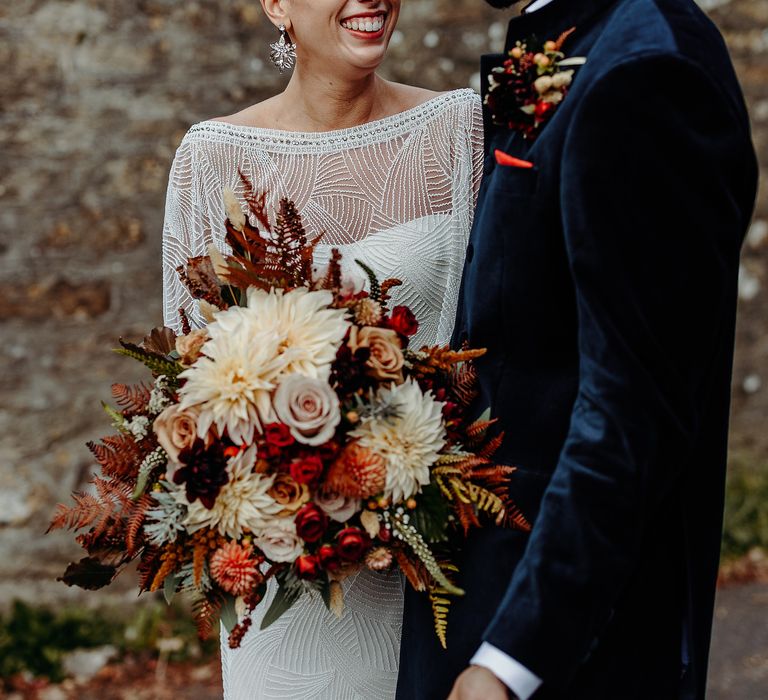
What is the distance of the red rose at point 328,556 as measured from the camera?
5.16ft

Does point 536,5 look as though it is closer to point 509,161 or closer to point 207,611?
point 509,161

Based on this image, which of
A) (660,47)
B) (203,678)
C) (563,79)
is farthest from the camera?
(203,678)

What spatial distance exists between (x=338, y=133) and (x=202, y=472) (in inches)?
44.0

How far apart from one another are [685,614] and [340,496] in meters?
0.56

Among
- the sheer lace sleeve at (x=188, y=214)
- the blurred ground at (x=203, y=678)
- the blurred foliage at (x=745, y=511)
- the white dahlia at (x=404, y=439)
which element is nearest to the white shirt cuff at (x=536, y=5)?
the white dahlia at (x=404, y=439)

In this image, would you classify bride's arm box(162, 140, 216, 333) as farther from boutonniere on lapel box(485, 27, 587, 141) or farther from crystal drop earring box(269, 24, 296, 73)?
boutonniere on lapel box(485, 27, 587, 141)

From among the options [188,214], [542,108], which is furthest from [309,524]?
[188,214]

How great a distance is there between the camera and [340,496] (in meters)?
1.57

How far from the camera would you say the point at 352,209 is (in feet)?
7.64

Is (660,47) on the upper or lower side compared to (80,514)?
upper

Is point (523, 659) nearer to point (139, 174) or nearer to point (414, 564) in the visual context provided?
point (414, 564)

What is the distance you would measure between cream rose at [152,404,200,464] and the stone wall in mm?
2599

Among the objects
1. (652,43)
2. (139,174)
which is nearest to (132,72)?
(139,174)

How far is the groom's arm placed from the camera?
1282mm
